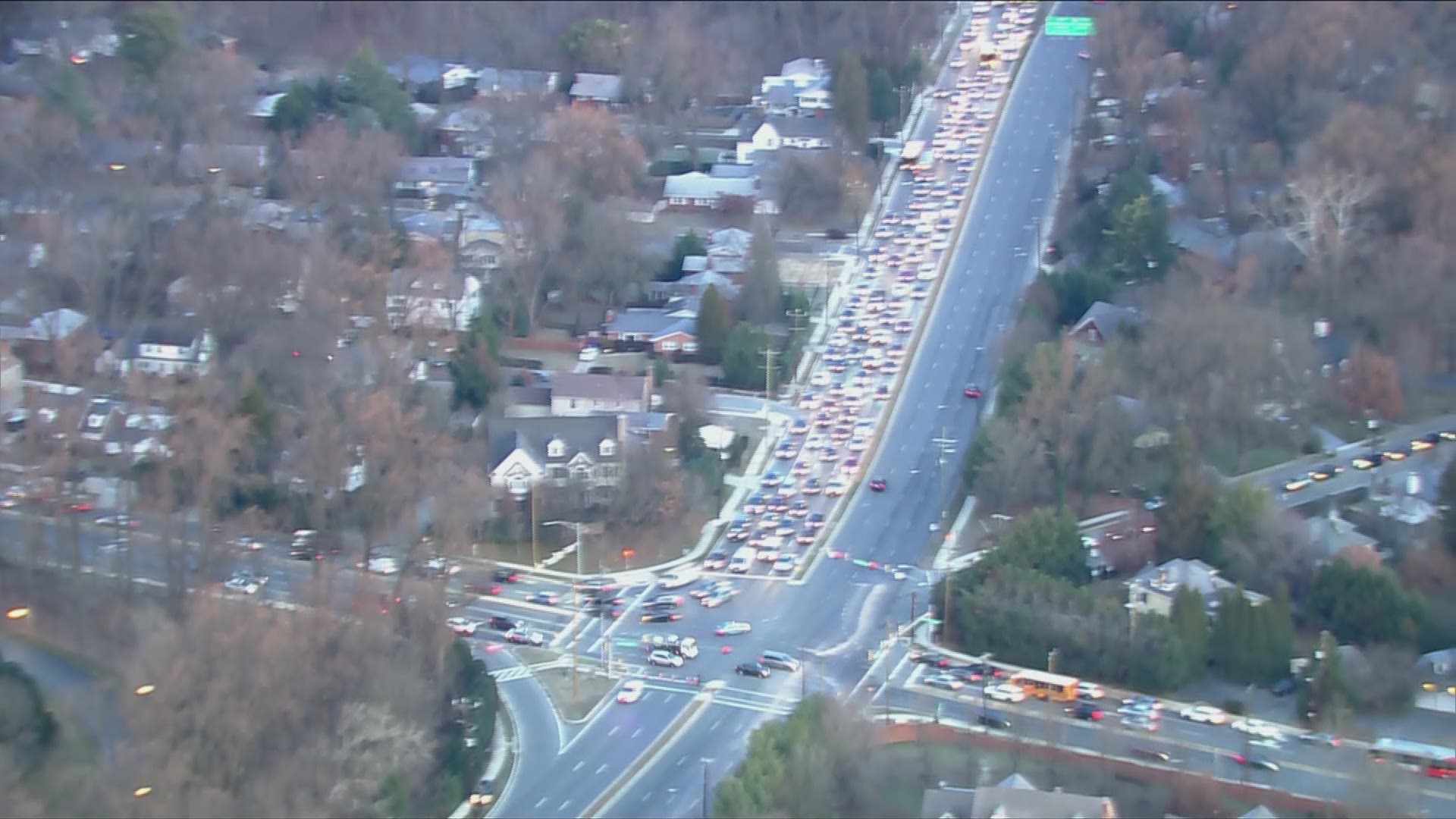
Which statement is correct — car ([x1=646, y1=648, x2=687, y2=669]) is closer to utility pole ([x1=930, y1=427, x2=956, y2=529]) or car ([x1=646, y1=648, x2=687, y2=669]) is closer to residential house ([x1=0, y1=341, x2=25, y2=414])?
utility pole ([x1=930, y1=427, x2=956, y2=529])

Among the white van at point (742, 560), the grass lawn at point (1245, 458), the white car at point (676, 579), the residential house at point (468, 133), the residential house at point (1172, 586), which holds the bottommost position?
the white car at point (676, 579)

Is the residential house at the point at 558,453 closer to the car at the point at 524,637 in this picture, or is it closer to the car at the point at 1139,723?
the car at the point at 524,637

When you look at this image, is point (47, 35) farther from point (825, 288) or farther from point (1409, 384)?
point (1409, 384)

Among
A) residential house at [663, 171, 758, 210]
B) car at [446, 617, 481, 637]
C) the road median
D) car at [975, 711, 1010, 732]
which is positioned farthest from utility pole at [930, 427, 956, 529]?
residential house at [663, 171, 758, 210]

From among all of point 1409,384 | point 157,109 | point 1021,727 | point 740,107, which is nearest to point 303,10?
point 157,109

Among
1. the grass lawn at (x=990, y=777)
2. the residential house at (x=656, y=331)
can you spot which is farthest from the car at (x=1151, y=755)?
the residential house at (x=656, y=331)

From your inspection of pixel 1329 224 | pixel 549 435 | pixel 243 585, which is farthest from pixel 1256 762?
pixel 1329 224

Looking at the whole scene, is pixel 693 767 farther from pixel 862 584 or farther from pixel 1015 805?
pixel 862 584
